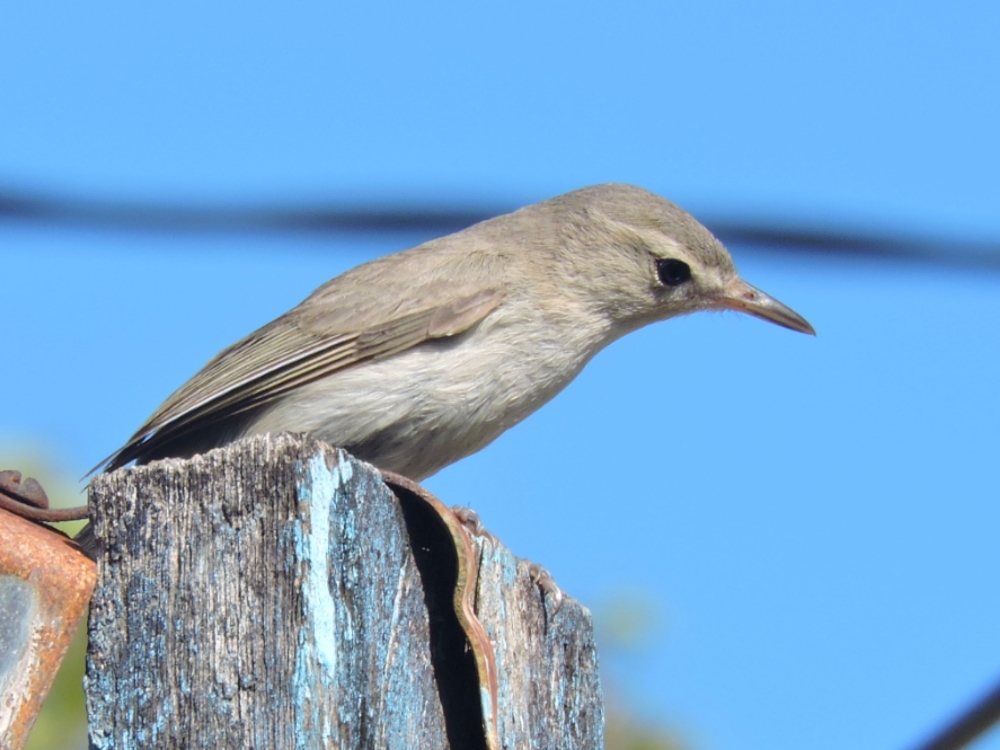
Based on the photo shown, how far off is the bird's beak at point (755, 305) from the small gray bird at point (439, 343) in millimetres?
57

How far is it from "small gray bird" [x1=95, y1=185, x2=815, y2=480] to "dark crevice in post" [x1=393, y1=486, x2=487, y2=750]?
1594 millimetres

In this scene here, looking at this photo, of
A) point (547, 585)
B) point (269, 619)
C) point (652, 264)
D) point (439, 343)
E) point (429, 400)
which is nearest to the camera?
point (269, 619)

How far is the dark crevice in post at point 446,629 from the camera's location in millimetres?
2736

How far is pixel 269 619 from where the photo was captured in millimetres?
2475

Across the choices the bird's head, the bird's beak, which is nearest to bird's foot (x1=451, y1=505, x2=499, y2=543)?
the bird's head

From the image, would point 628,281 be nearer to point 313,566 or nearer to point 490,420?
point 490,420

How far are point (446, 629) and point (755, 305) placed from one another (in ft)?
10.9

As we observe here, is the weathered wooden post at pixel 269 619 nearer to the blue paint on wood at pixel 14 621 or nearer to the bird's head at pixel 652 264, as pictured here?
the blue paint on wood at pixel 14 621

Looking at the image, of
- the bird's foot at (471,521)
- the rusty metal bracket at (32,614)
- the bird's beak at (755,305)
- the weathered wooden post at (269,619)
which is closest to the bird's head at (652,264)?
the bird's beak at (755,305)

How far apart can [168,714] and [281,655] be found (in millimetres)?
255

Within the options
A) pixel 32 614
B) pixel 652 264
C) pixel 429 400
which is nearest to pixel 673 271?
pixel 652 264

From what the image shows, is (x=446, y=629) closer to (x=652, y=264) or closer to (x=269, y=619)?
(x=269, y=619)

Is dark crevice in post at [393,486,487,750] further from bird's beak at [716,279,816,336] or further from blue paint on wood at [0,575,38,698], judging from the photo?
bird's beak at [716,279,816,336]

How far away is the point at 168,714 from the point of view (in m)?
2.46
